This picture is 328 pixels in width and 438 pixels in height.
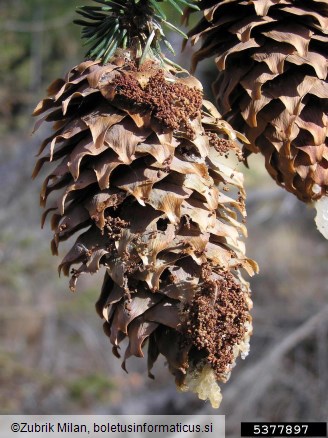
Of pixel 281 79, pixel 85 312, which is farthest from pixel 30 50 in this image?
pixel 281 79

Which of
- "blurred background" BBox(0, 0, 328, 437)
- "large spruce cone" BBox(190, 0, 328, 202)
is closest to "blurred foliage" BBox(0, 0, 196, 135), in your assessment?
"blurred background" BBox(0, 0, 328, 437)

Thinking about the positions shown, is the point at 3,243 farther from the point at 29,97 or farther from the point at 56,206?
the point at 56,206

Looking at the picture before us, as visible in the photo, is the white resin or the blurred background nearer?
the white resin

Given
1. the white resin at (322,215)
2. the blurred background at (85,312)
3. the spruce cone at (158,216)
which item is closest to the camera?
the spruce cone at (158,216)

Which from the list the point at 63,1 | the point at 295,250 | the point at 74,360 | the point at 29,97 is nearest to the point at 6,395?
the point at 74,360

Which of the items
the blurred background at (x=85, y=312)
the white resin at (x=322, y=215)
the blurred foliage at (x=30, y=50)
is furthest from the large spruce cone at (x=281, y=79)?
the blurred foliage at (x=30, y=50)

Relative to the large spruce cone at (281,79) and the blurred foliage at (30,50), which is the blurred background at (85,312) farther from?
the large spruce cone at (281,79)

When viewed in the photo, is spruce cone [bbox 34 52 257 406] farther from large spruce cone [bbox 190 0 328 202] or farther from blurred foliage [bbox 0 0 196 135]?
blurred foliage [bbox 0 0 196 135]
